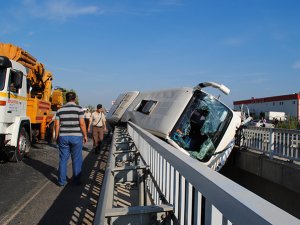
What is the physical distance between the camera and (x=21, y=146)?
36.9 feet

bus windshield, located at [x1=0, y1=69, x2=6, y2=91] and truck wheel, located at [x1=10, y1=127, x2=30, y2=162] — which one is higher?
bus windshield, located at [x1=0, y1=69, x2=6, y2=91]

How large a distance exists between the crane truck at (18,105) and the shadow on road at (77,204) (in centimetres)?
252

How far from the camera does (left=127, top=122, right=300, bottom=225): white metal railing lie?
59.3 inches

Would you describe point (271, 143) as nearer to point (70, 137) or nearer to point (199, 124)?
point (199, 124)

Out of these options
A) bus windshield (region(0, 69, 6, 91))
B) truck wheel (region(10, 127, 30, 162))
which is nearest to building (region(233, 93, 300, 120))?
truck wheel (region(10, 127, 30, 162))

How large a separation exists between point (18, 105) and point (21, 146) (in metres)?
1.26

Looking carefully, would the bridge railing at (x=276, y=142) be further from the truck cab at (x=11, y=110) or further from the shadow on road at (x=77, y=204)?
the truck cab at (x=11, y=110)

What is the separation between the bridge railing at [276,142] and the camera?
9.19m

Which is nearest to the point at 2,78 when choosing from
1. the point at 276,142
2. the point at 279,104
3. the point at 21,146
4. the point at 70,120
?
the point at 21,146

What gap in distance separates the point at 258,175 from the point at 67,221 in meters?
6.19

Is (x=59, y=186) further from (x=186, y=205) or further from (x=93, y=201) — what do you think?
(x=186, y=205)

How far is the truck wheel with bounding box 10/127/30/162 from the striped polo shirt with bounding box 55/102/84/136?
3.35 meters

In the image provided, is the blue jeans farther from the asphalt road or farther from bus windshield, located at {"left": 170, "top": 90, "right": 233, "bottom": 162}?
bus windshield, located at {"left": 170, "top": 90, "right": 233, "bottom": 162}

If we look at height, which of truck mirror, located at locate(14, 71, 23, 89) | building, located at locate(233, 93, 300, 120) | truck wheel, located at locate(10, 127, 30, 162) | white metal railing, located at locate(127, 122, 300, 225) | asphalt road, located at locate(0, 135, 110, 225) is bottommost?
asphalt road, located at locate(0, 135, 110, 225)
